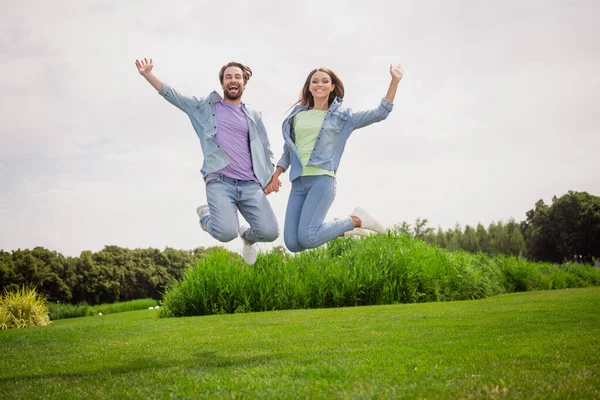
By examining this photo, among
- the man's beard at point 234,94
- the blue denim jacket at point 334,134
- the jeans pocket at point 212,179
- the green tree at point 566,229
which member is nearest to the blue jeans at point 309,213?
the blue denim jacket at point 334,134

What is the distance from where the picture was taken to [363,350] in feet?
15.6

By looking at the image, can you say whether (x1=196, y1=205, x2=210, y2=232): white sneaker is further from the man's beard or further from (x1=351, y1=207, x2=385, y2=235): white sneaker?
(x1=351, y1=207, x2=385, y2=235): white sneaker

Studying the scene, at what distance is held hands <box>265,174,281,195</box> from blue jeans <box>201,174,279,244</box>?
124 mm

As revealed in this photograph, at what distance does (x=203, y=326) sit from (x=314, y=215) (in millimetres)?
3077

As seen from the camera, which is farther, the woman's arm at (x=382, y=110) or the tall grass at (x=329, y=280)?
the tall grass at (x=329, y=280)

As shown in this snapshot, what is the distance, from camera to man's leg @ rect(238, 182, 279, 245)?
574 centimetres

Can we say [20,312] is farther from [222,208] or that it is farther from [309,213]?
[309,213]

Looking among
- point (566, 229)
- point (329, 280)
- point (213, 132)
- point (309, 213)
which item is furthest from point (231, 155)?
point (566, 229)

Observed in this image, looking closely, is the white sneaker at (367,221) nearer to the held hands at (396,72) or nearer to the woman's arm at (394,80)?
the woman's arm at (394,80)

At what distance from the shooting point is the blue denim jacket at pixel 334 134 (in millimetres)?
5672

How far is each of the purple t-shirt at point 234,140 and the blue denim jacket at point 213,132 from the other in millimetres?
51

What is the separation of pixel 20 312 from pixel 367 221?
9424mm

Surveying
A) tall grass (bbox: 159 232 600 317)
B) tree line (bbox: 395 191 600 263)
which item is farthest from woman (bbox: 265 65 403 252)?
tree line (bbox: 395 191 600 263)

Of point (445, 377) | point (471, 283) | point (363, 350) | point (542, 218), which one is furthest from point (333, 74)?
point (542, 218)
